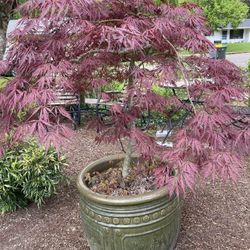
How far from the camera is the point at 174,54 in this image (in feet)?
7.07

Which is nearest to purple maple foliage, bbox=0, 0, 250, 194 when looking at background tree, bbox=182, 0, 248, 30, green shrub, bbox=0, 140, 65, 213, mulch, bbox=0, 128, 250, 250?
green shrub, bbox=0, 140, 65, 213

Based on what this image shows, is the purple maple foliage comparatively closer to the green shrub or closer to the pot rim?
the pot rim

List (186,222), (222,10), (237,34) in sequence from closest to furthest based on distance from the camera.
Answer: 1. (186,222)
2. (222,10)
3. (237,34)

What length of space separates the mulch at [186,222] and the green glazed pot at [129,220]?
42 centimetres

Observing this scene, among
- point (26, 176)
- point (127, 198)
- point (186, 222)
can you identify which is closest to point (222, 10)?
point (186, 222)

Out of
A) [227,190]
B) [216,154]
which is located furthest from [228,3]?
[216,154]

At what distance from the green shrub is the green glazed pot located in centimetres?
79

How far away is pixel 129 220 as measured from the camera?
222 centimetres

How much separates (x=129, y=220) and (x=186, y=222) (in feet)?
3.07

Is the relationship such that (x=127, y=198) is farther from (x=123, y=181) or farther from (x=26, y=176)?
(x=26, y=176)

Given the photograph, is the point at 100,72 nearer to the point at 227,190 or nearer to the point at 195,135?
the point at 195,135

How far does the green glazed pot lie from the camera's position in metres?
2.20

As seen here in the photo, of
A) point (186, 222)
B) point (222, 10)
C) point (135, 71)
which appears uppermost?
point (135, 71)

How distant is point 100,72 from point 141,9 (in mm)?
468
